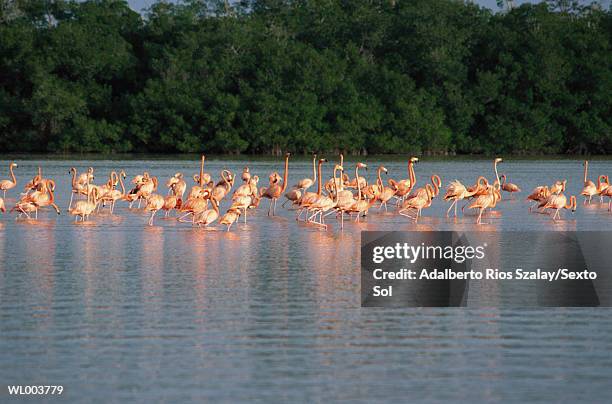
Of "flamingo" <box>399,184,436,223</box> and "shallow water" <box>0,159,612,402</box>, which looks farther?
"flamingo" <box>399,184,436,223</box>

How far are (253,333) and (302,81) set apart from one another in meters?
54.2

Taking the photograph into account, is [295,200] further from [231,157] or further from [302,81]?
[302,81]

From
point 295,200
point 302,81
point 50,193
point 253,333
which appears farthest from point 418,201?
point 302,81

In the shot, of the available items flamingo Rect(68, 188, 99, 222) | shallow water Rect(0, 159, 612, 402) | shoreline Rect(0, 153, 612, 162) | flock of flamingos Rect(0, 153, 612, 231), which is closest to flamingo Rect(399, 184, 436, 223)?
flock of flamingos Rect(0, 153, 612, 231)

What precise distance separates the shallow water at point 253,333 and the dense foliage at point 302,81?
148 ft

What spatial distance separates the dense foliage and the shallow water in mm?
45159

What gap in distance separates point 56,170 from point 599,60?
35.6 metres

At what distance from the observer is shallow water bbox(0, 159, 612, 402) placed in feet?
29.2

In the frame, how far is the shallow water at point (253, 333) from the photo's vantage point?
8.91 metres

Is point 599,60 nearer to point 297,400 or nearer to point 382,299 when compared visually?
point 382,299

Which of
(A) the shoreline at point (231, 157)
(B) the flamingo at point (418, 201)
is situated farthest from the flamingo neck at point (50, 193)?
(A) the shoreline at point (231, 157)

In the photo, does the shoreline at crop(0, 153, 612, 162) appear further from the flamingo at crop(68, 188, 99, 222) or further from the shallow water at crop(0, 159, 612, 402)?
the shallow water at crop(0, 159, 612, 402)

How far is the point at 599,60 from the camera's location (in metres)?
67.9

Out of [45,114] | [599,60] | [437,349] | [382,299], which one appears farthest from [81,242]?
[599,60]
